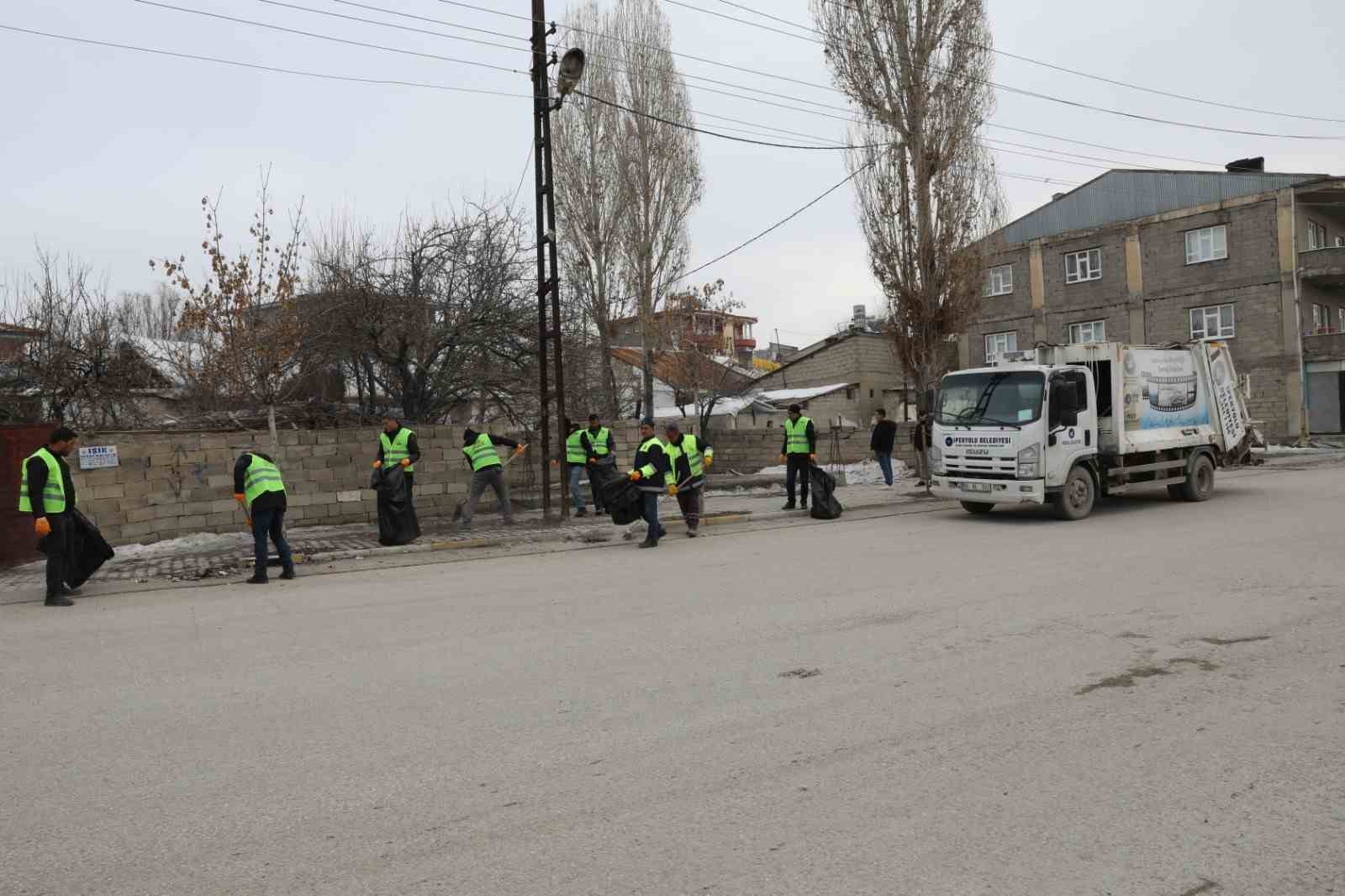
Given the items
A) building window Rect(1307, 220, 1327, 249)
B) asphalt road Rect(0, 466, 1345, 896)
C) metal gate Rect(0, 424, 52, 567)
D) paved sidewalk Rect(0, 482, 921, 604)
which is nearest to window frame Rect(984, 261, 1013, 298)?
building window Rect(1307, 220, 1327, 249)

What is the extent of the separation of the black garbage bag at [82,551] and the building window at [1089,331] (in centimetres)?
3622

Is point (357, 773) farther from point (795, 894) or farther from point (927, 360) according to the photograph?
point (927, 360)

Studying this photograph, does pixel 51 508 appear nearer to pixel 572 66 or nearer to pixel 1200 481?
pixel 572 66

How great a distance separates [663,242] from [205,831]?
28.1 m

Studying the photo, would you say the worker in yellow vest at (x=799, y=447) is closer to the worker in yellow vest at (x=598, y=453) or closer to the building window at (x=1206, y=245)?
the worker in yellow vest at (x=598, y=453)

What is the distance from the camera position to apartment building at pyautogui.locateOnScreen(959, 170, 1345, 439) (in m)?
33.2

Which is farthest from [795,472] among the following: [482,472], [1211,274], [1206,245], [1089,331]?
[1089,331]

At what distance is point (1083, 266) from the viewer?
39094 mm

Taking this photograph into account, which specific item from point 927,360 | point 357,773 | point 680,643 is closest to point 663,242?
point 927,360

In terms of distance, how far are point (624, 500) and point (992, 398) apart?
5444mm

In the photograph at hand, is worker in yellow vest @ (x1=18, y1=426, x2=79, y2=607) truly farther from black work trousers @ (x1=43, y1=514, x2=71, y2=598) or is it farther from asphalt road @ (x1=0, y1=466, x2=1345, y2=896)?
asphalt road @ (x1=0, y1=466, x2=1345, y2=896)

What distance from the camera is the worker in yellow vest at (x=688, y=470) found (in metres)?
12.8

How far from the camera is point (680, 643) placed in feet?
21.0

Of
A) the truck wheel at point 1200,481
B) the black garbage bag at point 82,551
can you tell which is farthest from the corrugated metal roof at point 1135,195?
the black garbage bag at point 82,551
